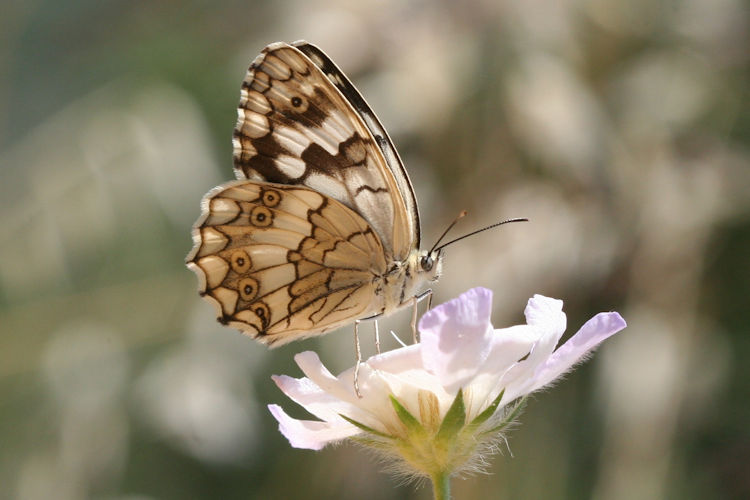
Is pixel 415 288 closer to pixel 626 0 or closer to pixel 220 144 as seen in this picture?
pixel 626 0

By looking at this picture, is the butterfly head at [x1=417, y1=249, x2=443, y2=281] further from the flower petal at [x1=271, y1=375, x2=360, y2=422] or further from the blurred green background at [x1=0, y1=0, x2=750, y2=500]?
the blurred green background at [x1=0, y1=0, x2=750, y2=500]

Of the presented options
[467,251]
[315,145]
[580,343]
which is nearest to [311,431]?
[580,343]

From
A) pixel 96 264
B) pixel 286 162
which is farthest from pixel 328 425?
pixel 96 264

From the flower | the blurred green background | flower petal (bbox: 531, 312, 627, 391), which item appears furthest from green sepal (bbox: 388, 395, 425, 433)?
the blurred green background

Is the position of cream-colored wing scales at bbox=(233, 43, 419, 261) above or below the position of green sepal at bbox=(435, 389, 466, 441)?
above

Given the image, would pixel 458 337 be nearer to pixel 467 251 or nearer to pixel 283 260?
pixel 283 260
